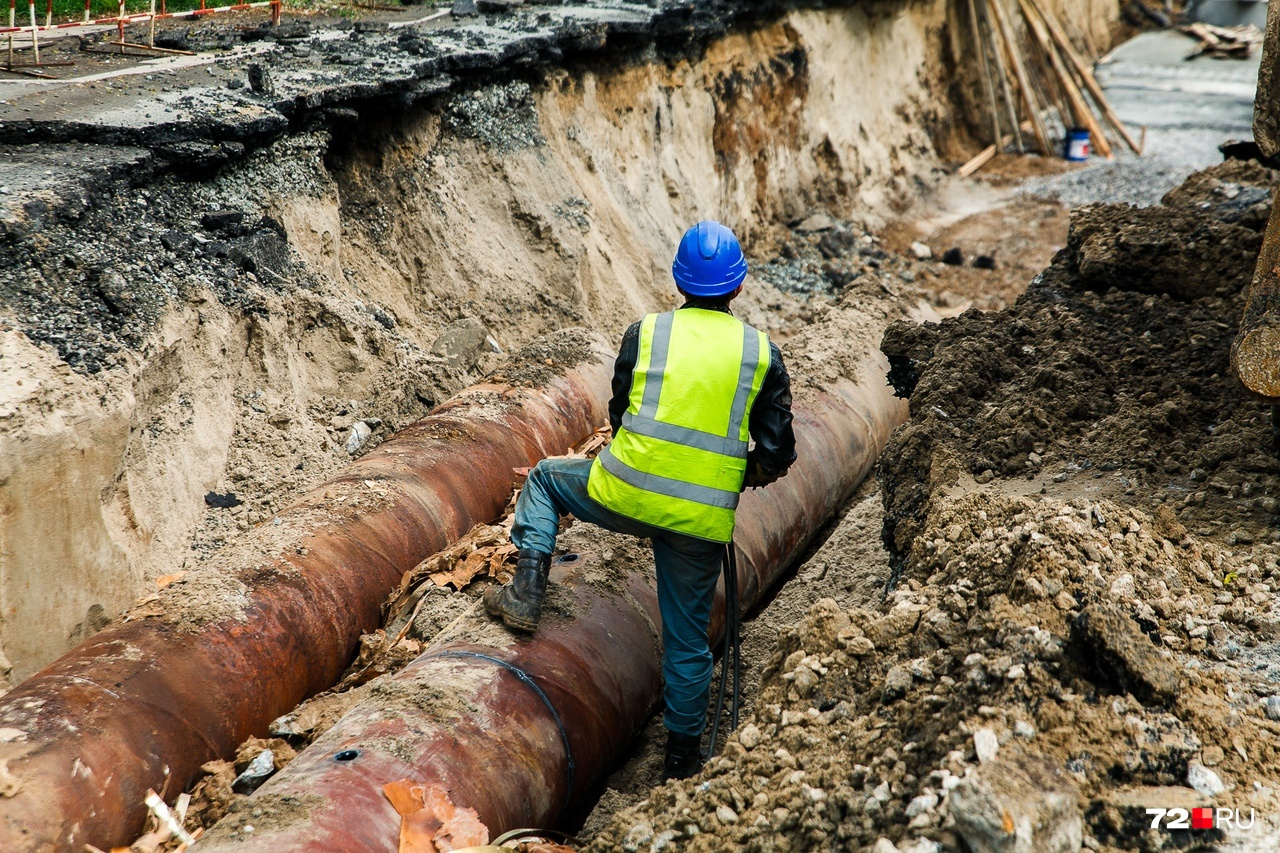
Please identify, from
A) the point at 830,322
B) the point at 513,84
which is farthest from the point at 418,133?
the point at 830,322

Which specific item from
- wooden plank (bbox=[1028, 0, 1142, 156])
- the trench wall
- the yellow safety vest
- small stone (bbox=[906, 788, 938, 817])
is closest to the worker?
the yellow safety vest

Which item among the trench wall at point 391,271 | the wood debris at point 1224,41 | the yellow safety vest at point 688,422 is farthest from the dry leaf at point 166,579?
the wood debris at point 1224,41

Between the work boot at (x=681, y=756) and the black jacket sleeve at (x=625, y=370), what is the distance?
131 centimetres

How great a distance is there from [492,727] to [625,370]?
1426mm

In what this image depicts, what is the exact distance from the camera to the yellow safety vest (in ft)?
12.4

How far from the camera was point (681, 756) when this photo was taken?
4199 millimetres

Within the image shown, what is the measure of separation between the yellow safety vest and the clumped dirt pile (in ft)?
2.15

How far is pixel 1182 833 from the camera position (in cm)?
247

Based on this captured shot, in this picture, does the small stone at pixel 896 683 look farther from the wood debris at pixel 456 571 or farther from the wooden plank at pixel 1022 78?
the wooden plank at pixel 1022 78

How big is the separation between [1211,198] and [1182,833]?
5390mm

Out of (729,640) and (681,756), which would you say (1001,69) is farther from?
(681,756)

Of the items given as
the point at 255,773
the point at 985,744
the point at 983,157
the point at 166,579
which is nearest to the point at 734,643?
the point at 985,744

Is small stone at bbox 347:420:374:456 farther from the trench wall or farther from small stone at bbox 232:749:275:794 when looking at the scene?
small stone at bbox 232:749:275:794

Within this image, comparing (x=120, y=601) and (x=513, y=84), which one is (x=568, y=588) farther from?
(x=513, y=84)
